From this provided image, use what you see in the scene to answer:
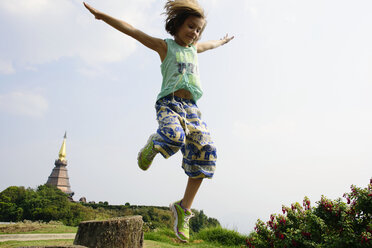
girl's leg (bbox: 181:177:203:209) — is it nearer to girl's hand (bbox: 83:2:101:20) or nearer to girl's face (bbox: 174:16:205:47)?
girl's face (bbox: 174:16:205:47)

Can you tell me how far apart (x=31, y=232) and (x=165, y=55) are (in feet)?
28.3

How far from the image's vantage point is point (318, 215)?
5.13 meters

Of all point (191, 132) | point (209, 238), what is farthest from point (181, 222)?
point (209, 238)

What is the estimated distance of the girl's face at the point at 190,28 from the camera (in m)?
3.21

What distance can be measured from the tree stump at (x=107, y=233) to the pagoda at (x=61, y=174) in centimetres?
4897

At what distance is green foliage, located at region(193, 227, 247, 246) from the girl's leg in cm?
681

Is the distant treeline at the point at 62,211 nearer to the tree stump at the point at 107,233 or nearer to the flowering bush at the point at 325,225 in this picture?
the flowering bush at the point at 325,225

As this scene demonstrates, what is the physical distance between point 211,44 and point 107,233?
2.70 m

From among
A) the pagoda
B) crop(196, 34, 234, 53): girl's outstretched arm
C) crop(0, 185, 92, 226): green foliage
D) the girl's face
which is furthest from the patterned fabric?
the pagoda

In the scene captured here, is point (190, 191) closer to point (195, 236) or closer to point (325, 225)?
point (325, 225)

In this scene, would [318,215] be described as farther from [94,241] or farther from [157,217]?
[157,217]

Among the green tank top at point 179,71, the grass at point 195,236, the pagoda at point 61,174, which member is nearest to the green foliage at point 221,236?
the grass at point 195,236

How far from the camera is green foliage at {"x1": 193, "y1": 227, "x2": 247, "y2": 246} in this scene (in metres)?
9.27

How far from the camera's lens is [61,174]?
4909 cm
